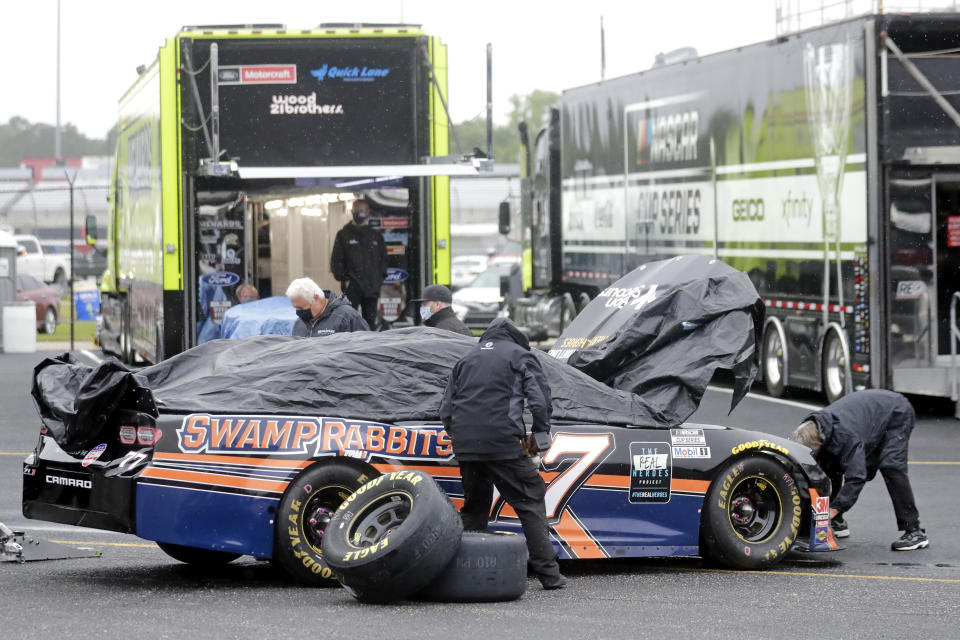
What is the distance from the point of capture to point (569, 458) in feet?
28.7

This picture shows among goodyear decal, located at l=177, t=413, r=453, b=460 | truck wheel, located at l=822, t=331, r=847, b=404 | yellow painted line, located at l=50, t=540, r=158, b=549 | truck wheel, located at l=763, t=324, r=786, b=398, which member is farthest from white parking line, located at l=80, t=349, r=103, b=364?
goodyear decal, located at l=177, t=413, r=453, b=460

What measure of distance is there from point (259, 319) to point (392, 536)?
646 centimetres

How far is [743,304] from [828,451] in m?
1.05

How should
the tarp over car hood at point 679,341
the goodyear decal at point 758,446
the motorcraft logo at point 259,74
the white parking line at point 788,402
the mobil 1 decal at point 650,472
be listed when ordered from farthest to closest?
the white parking line at point 788,402
the motorcraft logo at point 259,74
the tarp over car hood at point 679,341
the goodyear decal at point 758,446
the mobil 1 decal at point 650,472

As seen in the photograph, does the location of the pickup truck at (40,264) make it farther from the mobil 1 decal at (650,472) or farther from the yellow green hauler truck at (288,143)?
the mobil 1 decal at (650,472)

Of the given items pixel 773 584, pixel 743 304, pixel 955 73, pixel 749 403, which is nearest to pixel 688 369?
pixel 743 304

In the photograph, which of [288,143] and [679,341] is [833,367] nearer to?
[288,143]

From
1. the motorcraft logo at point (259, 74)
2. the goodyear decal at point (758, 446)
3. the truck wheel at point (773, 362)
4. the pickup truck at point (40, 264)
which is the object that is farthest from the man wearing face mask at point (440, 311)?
the pickup truck at point (40, 264)

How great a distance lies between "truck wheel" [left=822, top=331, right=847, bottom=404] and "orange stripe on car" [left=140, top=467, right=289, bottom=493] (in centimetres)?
1023

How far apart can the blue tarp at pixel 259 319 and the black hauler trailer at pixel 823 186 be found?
612 centimetres

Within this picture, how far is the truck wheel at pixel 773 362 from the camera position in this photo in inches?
759

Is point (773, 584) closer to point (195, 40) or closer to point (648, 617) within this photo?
point (648, 617)

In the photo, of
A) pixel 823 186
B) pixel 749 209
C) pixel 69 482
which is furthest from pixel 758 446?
pixel 749 209

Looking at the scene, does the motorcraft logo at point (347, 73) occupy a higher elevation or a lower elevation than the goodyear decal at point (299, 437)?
higher
